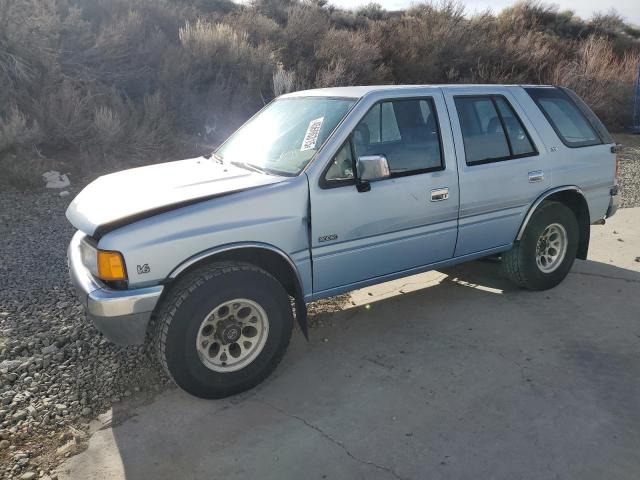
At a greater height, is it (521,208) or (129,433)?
(521,208)

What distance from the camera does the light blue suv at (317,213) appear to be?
126 inches

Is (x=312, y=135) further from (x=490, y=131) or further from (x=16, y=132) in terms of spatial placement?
(x=16, y=132)

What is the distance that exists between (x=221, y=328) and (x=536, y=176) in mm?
2966

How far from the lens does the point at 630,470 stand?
280 cm

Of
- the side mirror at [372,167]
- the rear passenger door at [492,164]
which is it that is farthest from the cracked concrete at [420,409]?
the side mirror at [372,167]

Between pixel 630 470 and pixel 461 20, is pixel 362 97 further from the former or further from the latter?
pixel 461 20

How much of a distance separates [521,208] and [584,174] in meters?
0.84

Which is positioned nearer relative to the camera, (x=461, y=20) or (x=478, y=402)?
(x=478, y=402)

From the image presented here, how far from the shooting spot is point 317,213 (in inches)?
142

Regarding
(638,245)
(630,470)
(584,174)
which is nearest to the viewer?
(630,470)

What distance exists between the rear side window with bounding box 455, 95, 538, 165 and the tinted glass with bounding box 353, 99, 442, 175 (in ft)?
1.02

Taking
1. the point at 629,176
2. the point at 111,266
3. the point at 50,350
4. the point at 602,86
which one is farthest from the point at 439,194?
the point at 602,86

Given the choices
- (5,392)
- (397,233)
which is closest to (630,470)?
(397,233)

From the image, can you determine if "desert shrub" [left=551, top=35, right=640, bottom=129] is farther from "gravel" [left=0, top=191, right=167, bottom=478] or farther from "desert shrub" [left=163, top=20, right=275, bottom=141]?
"gravel" [left=0, top=191, right=167, bottom=478]
